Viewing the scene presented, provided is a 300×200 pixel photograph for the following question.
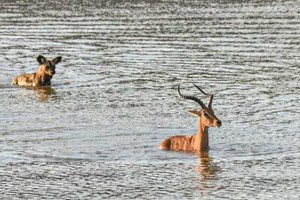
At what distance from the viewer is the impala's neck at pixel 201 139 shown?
23578 millimetres

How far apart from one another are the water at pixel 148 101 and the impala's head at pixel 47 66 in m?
0.36

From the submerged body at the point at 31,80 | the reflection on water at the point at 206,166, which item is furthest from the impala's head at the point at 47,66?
the reflection on water at the point at 206,166

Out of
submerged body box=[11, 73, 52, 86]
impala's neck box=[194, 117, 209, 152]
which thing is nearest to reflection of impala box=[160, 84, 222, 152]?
impala's neck box=[194, 117, 209, 152]

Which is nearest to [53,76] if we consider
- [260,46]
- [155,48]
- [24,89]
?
[24,89]

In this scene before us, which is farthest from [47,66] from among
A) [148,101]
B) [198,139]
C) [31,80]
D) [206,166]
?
[206,166]

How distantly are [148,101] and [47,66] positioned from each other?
559 centimetres

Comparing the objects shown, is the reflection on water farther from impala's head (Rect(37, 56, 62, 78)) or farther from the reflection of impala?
impala's head (Rect(37, 56, 62, 78))

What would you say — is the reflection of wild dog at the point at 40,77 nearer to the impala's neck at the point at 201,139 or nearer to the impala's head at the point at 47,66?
the impala's head at the point at 47,66

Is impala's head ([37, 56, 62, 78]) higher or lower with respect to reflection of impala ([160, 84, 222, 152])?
higher

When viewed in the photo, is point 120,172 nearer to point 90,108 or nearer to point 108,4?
point 90,108

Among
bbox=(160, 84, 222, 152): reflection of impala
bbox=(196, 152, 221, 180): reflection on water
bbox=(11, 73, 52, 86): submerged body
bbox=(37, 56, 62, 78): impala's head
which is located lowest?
bbox=(196, 152, 221, 180): reflection on water

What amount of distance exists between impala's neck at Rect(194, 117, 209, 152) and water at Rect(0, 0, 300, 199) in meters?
0.32

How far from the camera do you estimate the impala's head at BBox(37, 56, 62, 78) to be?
112ft

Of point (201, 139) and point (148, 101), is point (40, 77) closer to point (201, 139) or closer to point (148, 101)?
point (148, 101)
